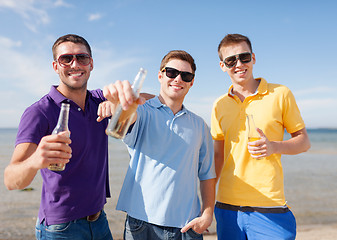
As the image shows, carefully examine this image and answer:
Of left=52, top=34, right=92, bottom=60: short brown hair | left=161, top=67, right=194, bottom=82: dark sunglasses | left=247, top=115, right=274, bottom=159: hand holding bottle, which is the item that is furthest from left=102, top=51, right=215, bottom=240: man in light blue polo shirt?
left=52, top=34, right=92, bottom=60: short brown hair

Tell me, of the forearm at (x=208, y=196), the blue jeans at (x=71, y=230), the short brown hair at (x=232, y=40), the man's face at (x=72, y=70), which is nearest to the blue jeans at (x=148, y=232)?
the forearm at (x=208, y=196)

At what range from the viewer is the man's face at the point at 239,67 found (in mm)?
3330

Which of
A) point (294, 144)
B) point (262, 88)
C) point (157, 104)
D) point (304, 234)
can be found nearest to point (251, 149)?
point (294, 144)

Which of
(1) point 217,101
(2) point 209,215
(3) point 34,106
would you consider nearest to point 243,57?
(1) point 217,101

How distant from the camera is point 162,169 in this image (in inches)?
108

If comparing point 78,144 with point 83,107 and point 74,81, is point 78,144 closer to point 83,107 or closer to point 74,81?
point 83,107

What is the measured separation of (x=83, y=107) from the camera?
9.94 feet

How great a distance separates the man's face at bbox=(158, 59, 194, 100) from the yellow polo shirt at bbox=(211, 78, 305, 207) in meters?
0.70

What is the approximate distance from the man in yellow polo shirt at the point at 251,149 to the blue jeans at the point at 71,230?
1.46 meters

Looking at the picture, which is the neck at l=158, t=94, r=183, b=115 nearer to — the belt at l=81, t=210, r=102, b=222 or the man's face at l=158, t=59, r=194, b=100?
the man's face at l=158, t=59, r=194, b=100

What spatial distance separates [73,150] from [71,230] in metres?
0.81

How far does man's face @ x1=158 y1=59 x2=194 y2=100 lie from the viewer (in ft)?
9.74

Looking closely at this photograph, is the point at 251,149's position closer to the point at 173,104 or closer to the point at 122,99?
the point at 173,104

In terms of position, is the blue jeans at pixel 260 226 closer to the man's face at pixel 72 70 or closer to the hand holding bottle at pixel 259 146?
the hand holding bottle at pixel 259 146
